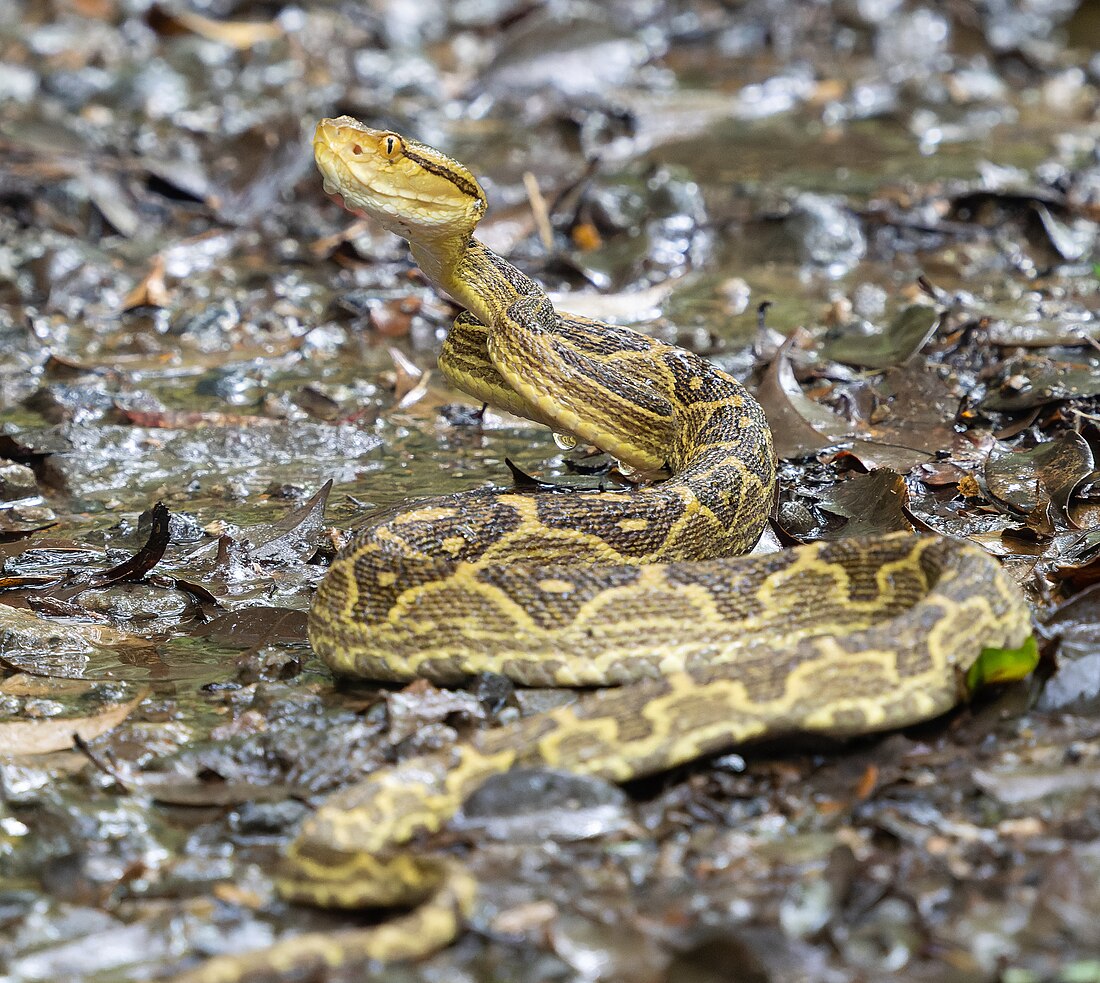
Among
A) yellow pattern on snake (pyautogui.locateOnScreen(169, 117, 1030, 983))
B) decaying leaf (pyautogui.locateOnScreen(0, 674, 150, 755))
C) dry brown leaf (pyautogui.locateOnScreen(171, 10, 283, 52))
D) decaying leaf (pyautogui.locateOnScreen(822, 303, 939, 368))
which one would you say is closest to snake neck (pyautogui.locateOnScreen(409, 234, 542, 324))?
yellow pattern on snake (pyautogui.locateOnScreen(169, 117, 1030, 983))

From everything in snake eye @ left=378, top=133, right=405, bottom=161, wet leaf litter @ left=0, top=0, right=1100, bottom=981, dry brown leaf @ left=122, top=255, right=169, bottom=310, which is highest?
snake eye @ left=378, top=133, right=405, bottom=161

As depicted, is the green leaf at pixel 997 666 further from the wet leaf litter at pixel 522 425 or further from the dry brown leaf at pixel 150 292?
the dry brown leaf at pixel 150 292

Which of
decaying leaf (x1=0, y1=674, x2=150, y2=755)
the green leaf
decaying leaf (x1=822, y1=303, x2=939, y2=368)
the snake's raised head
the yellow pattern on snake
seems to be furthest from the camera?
decaying leaf (x1=822, y1=303, x2=939, y2=368)

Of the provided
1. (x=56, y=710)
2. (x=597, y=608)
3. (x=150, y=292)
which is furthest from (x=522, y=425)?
Answer: (x=56, y=710)

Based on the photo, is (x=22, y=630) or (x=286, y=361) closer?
(x=22, y=630)

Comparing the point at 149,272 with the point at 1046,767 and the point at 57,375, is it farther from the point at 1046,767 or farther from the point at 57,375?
the point at 1046,767

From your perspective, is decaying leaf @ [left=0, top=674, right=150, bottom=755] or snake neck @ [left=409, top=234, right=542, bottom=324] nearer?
decaying leaf @ [left=0, top=674, right=150, bottom=755]

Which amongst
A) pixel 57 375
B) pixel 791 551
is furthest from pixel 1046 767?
pixel 57 375

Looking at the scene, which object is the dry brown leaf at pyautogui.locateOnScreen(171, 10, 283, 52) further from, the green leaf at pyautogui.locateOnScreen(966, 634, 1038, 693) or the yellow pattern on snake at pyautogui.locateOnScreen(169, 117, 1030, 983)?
the green leaf at pyautogui.locateOnScreen(966, 634, 1038, 693)
